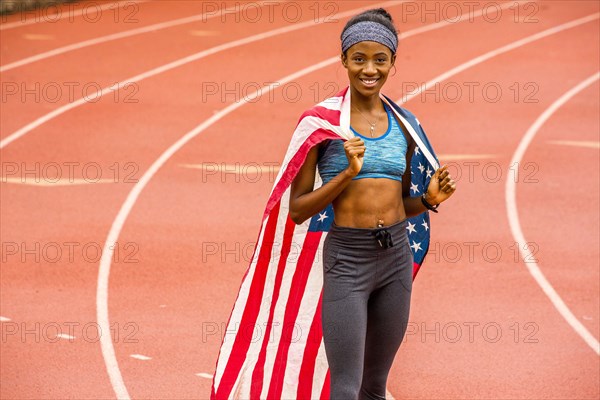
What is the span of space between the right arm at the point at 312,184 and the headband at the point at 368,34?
423 mm

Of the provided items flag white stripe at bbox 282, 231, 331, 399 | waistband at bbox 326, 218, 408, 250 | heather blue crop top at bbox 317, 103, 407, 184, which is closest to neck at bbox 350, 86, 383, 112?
heather blue crop top at bbox 317, 103, 407, 184

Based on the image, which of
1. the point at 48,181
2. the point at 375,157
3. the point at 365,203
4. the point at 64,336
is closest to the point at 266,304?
the point at 365,203

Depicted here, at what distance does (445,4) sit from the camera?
19.8m

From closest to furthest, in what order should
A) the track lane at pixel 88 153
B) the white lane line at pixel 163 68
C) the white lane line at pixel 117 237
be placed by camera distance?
the white lane line at pixel 117 237 < the track lane at pixel 88 153 < the white lane line at pixel 163 68

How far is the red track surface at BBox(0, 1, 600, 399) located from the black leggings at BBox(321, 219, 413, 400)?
2155 millimetres

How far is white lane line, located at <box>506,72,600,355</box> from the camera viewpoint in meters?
7.92

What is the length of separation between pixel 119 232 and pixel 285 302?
4.68m

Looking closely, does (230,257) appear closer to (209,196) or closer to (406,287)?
(209,196)

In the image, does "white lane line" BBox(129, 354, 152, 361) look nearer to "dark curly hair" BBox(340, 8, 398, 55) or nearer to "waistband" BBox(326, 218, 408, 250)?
"waistband" BBox(326, 218, 408, 250)

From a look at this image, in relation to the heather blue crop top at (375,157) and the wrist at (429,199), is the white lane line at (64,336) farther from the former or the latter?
the wrist at (429,199)

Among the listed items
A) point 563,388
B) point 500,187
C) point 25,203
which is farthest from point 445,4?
point 563,388

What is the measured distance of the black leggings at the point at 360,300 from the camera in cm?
457

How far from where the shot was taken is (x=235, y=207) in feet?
34.8

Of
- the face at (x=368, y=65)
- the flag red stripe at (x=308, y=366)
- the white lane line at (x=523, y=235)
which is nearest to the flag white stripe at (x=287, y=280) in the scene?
the flag red stripe at (x=308, y=366)
